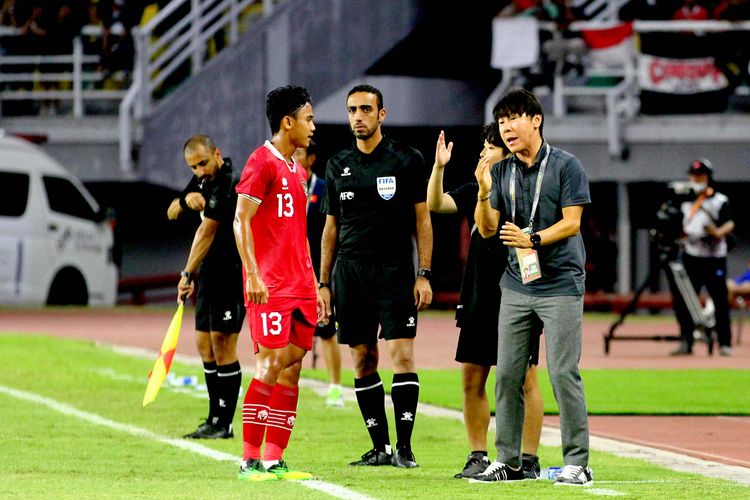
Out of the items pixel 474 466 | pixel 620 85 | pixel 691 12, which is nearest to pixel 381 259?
pixel 474 466

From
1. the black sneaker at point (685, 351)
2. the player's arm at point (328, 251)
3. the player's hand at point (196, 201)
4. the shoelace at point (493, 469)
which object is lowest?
the black sneaker at point (685, 351)

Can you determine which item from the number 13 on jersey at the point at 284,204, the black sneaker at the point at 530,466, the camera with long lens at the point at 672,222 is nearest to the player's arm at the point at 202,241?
the number 13 on jersey at the point at 284,204

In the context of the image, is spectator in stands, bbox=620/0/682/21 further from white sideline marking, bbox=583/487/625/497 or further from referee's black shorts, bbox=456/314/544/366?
white sideline marking, bbox=583/487/625/497

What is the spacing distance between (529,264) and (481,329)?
86 centimetres

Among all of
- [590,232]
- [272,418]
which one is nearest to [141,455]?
[272,418]

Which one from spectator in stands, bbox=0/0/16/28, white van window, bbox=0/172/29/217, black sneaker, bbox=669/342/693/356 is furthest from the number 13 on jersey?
spectator in stands, bbox=0/0/16/28

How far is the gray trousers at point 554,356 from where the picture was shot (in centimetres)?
966

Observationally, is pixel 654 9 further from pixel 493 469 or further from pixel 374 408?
pixel 493 469

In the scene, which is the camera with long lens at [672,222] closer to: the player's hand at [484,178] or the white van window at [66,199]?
the player's hand at [484,178]

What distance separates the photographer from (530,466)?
33.4 feet

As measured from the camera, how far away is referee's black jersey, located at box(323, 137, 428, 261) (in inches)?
430

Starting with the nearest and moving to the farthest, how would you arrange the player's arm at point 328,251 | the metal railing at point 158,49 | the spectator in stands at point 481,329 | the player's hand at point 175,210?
the spectator in stands at point 481,329 < the player's arm at point 328,251 < the player's hand at point 175,210 < the metal railing at point 158,49

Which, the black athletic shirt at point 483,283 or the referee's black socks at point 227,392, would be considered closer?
the black athletic shirt at point 483,283

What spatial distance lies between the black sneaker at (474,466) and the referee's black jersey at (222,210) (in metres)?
2.78
